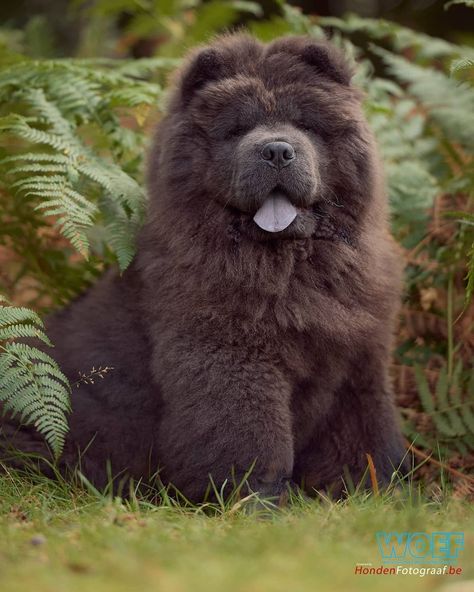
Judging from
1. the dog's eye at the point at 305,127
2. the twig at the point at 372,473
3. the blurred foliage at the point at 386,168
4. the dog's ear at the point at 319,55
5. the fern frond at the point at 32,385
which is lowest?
the twig at the point at 372,473

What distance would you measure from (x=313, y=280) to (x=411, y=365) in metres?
1.70

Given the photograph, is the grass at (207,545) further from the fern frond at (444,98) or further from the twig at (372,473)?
the fern frond at (444,98)

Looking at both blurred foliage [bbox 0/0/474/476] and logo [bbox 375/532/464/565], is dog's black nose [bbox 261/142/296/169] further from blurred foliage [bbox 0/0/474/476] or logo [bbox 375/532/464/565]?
logo [bbox 375/532/464/565]

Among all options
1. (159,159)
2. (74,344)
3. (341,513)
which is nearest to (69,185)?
(159,159)

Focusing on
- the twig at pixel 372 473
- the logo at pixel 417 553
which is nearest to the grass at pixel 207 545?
the logo at pixel 417 553

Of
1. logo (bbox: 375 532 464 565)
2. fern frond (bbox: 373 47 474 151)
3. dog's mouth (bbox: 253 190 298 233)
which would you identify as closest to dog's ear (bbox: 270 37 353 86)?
dog's mouth (bbox: 253 190 298 233)

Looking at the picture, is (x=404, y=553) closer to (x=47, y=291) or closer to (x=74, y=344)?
(x=74, y=344)

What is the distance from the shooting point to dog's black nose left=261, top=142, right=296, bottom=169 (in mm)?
4277

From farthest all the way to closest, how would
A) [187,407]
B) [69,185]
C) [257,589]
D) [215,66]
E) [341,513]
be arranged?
[69,185] → [215,66] → [187,407] → [341,513] → [257,589]

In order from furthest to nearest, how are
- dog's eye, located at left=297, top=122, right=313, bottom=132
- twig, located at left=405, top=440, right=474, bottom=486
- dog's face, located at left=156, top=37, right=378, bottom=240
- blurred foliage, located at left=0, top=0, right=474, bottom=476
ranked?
1. blurred foliage, located at left=0, top=0, right=474, bottom=476
2. twig, located at left=405, top=440, right=474, bottom=486
3. dog's eye, located at left=297, top=122, right=313, bottom=132
4. dog's face, located at left=156, top=37, right=378, bottom=240

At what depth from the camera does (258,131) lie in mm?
4441

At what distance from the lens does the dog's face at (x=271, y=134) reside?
14.3ft

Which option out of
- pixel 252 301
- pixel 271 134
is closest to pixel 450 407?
pixel 252 301

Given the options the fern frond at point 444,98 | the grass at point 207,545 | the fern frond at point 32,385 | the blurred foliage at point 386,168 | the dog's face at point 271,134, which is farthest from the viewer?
the fern frond at point 444,98
